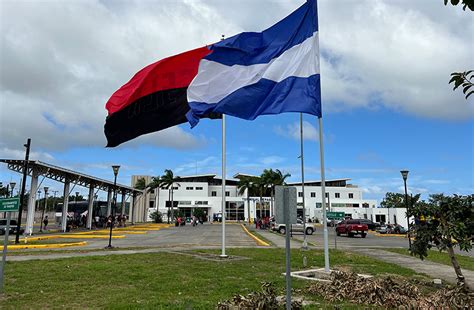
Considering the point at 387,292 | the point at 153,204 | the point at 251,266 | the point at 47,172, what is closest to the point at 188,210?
the point at 153,204

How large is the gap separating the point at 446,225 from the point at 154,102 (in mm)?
8318

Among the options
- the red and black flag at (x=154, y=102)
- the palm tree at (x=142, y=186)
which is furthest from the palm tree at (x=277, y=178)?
the red and black flag at (x=154, y=102)

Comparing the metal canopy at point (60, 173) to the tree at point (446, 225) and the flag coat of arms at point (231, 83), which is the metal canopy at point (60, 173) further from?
the tree at point (446, 225)

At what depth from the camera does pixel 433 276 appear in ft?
42.0

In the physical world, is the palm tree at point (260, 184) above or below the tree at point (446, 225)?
above

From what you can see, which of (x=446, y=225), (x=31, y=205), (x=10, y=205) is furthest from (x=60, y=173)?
(x=446, y=225)

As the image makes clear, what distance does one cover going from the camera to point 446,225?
9.32 meters

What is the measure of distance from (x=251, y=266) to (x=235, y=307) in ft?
23.2

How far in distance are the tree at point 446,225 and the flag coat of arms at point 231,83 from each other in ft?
12.8

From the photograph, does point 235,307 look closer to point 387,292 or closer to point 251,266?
point 387,292

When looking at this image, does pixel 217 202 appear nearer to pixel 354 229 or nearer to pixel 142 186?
pixel 142 186

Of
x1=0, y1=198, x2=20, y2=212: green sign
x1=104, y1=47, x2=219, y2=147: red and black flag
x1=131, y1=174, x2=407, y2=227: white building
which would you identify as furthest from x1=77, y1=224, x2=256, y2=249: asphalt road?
x1=131, y1=174, x2=407, y2=227: white building

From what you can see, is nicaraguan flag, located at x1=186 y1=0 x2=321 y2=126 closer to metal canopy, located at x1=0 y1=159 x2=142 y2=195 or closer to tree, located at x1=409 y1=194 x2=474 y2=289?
tree, located at x1=409 y1=194 x2=474 y2=289

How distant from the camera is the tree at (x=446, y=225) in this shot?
9.09 meters
